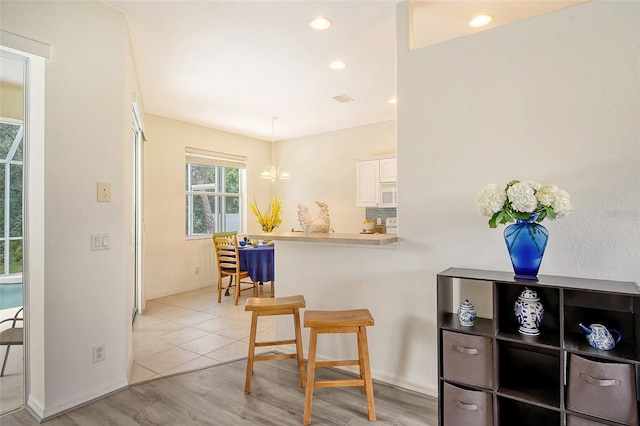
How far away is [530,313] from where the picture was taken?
1.76 m

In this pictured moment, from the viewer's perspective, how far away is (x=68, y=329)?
7.23 feet

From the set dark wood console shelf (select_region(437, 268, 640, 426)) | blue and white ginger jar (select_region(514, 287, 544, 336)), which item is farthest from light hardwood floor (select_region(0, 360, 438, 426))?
blue and white ginger jar (select_region(514, 287, 544, 336))

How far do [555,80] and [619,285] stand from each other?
1145 mm

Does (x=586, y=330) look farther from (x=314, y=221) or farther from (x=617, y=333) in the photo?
(x=314, y=221)

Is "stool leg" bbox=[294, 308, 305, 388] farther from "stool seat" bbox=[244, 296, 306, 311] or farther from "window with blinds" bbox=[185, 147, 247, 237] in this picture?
"window with blinds" bbox=[185, 147, 247, 237]

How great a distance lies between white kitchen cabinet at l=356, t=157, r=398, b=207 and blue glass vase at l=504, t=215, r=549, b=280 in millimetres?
3671

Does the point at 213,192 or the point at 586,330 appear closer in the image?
the point at 586,330

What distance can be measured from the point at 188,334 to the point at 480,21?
3.89 metres

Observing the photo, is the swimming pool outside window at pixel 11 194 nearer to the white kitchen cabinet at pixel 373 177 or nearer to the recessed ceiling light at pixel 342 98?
the recessed ceiling light at pixel 342 98

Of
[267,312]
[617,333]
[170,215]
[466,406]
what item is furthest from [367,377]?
[170,215]

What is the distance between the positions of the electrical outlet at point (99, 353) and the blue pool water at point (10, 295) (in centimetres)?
55

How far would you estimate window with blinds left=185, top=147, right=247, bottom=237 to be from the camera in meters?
5.79

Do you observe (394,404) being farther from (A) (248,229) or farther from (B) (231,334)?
(A) (248,229)

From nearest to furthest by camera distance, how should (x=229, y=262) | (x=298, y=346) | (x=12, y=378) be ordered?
(x=12, y=378), (x=298, y=346), (x=229, y=262)
